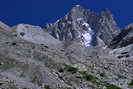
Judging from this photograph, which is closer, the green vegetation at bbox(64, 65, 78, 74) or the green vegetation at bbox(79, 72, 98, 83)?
the green vegetation at bbox(79, 72, 98, 83)

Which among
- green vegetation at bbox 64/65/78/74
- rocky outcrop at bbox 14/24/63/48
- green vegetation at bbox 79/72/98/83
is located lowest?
green vegetation at bbox 79/72/98/83

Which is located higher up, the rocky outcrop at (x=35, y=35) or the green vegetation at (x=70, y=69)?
the rocky outcrop at (x=35, y=35)

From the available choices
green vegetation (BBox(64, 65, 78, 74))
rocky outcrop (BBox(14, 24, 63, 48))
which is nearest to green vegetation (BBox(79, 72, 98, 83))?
green vegetation (BBox(64, 65, 78, 74))

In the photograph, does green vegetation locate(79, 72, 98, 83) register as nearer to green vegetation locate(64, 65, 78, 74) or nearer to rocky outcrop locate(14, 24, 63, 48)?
green vegetation locate(64, 65, 78, 74)

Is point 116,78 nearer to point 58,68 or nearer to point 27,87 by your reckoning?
point 58,68

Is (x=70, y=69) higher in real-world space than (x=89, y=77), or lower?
higher

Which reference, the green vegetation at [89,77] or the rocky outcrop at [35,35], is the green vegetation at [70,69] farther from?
the rocky outcrop at [35,35]

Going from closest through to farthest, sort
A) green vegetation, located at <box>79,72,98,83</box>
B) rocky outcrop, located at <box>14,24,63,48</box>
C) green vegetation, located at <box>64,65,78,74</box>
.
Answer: green vegetation, located at <box>79,72,98,83</box>, green vegetation, located at <box>64,65,78,74</box>, rocky outcrop, located at <box>14,24,63,48</box>

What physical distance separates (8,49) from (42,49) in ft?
34.1

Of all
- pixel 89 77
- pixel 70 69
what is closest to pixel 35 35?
pixel 70 69

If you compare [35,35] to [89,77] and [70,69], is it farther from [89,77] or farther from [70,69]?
[89,77]

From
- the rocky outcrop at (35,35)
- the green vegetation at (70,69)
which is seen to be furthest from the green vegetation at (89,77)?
the rocky outcrop at (35,35)

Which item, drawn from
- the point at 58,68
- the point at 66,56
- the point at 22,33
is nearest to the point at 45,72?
the point at 58,68

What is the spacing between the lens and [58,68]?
205ft
